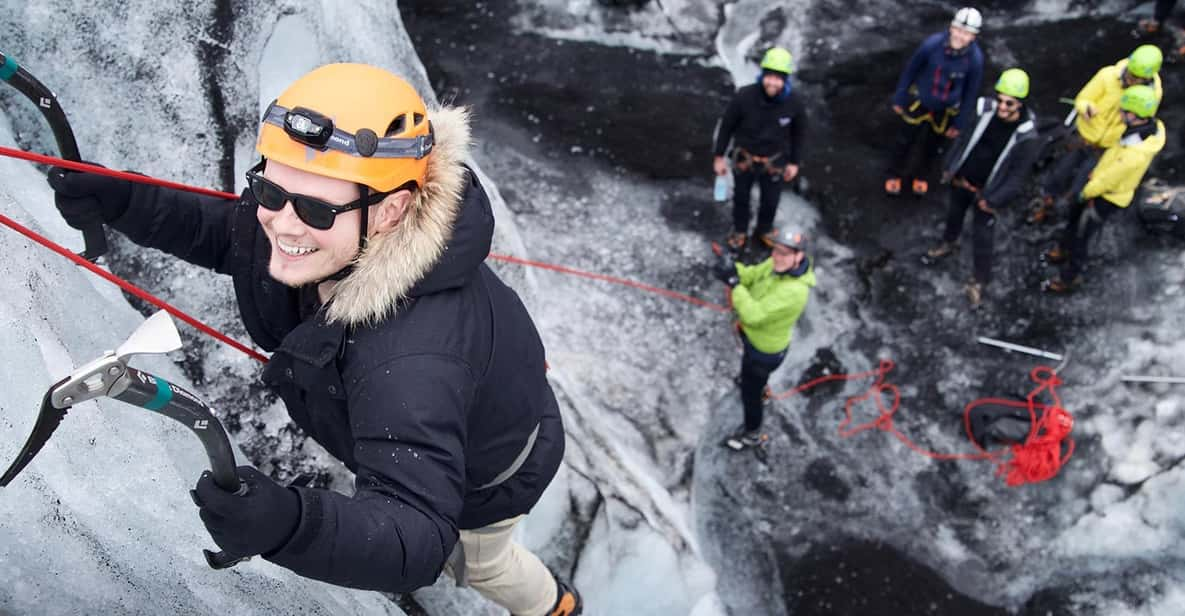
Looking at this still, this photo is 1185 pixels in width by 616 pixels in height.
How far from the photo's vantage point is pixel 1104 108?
6391mm

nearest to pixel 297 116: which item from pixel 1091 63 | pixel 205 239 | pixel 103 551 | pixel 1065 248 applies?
pixel 205 239

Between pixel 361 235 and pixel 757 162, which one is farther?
pixel 757 162

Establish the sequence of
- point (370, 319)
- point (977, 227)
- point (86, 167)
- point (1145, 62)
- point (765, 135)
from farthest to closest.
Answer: point (977, 227)
point (765, 135)
point (1145, 62)
point (86, 167)
point (370, 319)

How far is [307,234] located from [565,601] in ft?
7.16

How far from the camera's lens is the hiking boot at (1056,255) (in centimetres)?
680

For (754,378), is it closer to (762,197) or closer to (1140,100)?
(762,197)

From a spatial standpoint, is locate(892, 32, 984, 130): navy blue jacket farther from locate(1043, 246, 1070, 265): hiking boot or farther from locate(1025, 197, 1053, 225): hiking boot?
locate(1043, 246, 1070, 265): hiking boot

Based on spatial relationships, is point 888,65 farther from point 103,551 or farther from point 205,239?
point 103,551

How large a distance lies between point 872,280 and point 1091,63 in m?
3.39

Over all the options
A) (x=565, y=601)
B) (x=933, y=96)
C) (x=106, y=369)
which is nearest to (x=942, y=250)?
(x=933, y=96)

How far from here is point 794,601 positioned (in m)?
5.21

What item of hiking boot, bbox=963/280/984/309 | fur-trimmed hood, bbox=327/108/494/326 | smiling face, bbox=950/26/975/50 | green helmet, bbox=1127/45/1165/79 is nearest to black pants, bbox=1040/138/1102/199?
green helmet, bbox=1127/45/1165/79

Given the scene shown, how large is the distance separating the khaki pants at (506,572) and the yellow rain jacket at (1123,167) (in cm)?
462

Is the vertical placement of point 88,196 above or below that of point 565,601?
above
